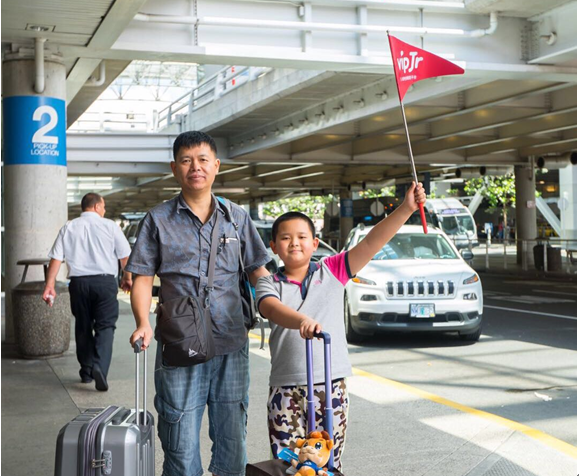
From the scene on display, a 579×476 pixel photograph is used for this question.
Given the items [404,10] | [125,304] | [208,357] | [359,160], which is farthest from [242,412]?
[359,160]

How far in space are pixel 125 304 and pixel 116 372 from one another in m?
9.10

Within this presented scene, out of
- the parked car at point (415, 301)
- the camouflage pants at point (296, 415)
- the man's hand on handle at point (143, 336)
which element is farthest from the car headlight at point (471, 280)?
the man's hand on handle at point (143, 336)

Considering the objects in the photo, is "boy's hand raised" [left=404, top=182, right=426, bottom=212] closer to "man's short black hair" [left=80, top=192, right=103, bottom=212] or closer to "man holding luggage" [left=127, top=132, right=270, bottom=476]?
"man holding luggage" [left=127, top=132, right=270, bottom=476]

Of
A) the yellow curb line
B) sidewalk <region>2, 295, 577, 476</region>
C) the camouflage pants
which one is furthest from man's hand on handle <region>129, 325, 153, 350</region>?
the yellow curb line

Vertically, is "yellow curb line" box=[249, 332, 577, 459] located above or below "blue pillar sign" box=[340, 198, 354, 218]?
below

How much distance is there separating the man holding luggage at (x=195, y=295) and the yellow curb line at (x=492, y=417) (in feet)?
9.36

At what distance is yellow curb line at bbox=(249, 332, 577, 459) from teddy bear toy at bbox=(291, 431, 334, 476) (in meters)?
3.21

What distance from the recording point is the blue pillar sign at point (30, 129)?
1079 centimetres

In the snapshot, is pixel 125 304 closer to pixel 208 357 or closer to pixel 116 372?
pixel 116 372

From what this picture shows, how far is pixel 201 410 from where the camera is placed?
158 inches

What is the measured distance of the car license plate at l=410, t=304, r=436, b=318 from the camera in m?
11.4

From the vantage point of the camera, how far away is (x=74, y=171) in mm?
31859

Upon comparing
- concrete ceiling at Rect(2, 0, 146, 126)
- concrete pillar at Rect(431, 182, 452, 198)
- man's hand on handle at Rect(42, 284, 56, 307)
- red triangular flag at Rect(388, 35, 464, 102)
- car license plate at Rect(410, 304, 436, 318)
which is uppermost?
concrete pillar at Rect(431, 182, 452, 198)

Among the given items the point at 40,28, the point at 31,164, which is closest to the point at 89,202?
the point at 31,164
